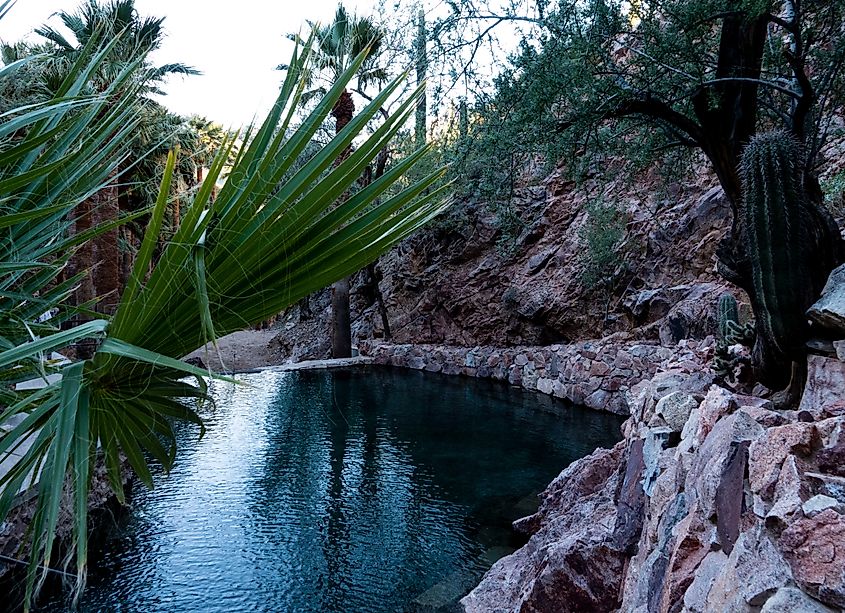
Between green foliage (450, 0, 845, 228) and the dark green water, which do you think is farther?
green foliage (450, 0, 845, 228)

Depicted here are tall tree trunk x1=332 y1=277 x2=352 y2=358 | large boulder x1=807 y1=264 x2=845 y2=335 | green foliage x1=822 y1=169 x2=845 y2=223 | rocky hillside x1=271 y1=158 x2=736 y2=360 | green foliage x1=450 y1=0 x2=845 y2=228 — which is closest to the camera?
large boulder x1=807 y1=264 x2=845 y2=335

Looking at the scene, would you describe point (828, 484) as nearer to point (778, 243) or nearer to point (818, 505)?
point (818, 505)

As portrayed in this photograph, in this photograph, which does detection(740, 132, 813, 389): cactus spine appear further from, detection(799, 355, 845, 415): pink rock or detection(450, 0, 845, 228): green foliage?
detection(450, 0, 845, 228): green foliage

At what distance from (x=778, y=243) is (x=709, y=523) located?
1815mm

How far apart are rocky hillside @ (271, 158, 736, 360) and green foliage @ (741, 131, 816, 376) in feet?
15.6

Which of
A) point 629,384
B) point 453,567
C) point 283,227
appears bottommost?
point 453,567

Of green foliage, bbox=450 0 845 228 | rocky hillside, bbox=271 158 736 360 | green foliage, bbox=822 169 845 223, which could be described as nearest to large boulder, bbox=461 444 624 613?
green foliage, bbox=450 0 845 228

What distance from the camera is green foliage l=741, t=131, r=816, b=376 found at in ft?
9.73

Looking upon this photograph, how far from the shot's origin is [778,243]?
3059 mm

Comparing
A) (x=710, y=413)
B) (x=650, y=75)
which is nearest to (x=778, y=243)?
(x=710, y=413)

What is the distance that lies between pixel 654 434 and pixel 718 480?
1214mm

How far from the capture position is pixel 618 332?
435 inches

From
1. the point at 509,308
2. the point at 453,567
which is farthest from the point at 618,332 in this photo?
the point at 453,567

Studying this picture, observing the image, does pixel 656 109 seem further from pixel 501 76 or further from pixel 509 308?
pixel 509 308
